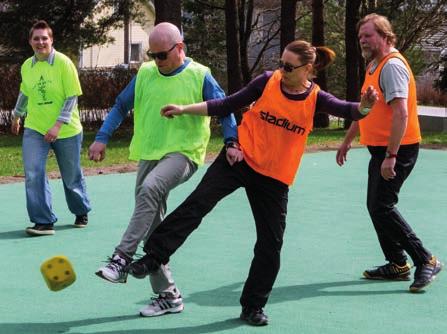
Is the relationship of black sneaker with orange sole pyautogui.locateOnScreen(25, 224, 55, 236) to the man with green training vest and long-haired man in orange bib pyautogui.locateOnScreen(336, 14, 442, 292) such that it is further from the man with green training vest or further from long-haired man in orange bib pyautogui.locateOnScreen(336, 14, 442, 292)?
long-haired man in orange bib pyautogui.locateOnScreen(336, 14, 442, 292)

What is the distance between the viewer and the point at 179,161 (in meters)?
5.87

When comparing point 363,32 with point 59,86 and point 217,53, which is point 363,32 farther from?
point 217,53

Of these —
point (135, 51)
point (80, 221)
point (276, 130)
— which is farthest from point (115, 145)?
point (135, 51)

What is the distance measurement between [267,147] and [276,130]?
11 centimetres

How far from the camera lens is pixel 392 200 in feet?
21.9

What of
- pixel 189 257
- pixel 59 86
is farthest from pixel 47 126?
pixel 189 257

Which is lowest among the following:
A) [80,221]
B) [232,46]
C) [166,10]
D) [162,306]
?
[80,221]

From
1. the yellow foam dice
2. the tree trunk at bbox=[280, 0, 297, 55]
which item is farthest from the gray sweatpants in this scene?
the tree trunk at bbox=[280, 0, 297, 55]

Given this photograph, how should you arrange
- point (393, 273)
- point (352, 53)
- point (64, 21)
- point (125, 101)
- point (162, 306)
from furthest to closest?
point (352, 53)
point (64, 21)
point (393, 273)
point (125, 101)
point (162, 306)

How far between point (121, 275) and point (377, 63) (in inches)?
92.0

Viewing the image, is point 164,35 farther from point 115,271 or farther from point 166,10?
point 166,10

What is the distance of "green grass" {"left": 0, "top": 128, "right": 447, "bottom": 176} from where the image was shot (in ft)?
47.5

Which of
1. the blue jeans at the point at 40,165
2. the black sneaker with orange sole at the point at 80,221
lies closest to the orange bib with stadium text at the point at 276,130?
the blue jeans at the point at 40,165

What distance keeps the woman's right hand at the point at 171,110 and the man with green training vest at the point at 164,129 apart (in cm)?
28
